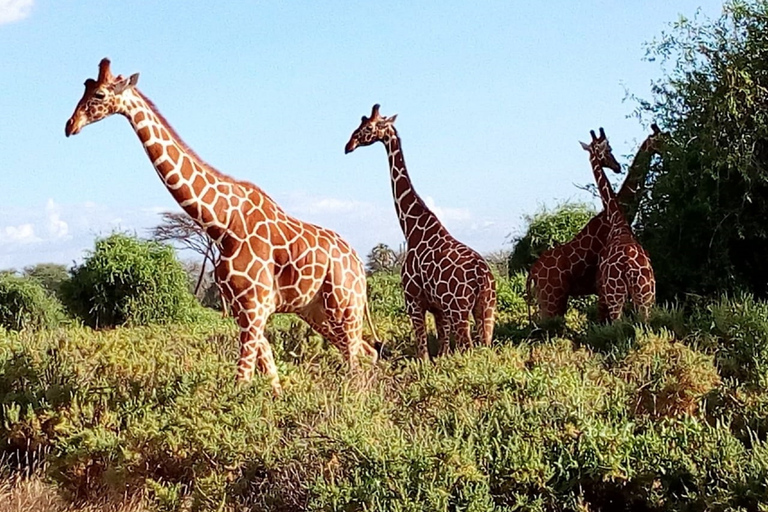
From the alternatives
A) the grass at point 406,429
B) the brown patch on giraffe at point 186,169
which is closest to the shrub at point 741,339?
the grass at point 406,429

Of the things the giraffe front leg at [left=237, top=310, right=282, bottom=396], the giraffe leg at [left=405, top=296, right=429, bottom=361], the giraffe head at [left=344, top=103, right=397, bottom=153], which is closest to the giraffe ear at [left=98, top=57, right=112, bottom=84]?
the giraffe front leg at [left=237, top=310, right=282, bottom=396]

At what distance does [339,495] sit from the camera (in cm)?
341

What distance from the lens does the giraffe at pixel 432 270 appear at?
7.39 metres

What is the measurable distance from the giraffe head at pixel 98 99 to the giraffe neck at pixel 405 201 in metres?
2.99

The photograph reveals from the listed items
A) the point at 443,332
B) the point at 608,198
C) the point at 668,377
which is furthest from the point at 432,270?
the point at 668,377

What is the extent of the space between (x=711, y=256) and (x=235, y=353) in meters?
4.45

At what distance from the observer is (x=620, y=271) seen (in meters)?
7.79

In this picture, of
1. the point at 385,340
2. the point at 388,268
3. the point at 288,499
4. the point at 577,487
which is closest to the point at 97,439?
the point at 288,499

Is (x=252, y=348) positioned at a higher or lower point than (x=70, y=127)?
lower

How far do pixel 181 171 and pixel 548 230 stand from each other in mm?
7178

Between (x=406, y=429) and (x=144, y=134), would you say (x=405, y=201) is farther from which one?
(x=406, y=429)

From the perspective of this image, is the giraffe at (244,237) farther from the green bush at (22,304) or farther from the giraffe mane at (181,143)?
the green bush at (22,304)

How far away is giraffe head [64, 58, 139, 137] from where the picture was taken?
534 cm

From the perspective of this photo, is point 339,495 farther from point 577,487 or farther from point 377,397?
point 377,397
